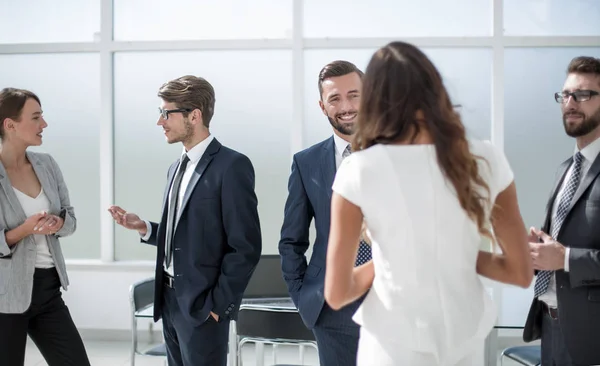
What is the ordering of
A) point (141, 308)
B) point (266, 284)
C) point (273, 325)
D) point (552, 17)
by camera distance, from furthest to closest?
point (552, 17) → point (266, 284) → point (141, 308) → point (273, 325)

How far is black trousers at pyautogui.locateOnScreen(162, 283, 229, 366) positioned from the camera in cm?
278

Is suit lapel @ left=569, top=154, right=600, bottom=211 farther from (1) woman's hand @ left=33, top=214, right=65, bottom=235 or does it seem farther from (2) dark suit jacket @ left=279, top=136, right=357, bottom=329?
(1) woman's hand @ left=33, top=214, right=65, bottom=235

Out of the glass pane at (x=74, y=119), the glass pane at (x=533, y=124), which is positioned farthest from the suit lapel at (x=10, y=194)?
the glass pane at (x=533, y=124)

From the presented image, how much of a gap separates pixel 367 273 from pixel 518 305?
216 centimetres

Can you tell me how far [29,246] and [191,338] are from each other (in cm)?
102

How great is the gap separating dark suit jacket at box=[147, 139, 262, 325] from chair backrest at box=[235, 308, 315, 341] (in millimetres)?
486

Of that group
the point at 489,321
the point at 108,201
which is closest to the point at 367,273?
the point at 489,321

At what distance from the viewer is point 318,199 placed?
249 centimetres

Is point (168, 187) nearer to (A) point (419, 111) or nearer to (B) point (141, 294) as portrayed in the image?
(B) point (141, 294)

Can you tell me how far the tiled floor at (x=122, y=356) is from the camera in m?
5.19

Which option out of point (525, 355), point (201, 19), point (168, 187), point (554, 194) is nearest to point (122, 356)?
point (168, 187)

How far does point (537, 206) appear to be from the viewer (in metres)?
5.69

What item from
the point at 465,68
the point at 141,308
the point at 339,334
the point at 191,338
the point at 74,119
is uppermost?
the point at 465,68

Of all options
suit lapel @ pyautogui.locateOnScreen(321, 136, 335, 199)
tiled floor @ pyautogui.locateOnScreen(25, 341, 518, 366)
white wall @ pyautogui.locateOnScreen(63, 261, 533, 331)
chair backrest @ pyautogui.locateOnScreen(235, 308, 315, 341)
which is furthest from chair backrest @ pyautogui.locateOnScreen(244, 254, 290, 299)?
suit lapel @ pyautogui.locateOnScreen(321, 136, 335, 199)
